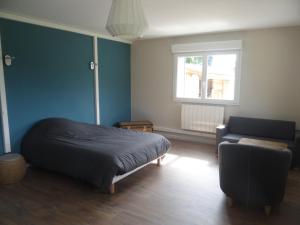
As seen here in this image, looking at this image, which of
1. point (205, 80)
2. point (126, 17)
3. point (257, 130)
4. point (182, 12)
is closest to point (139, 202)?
point (126, 17)

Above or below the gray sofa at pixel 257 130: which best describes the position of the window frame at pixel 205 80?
above

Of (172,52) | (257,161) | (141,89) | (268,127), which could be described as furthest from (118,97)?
(257,161)

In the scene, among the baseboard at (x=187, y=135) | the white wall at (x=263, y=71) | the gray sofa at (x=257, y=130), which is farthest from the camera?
the baseboard at (x=187, y=135)

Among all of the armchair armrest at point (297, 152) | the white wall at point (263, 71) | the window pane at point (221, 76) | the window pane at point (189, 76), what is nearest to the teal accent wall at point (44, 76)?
the white wall at point (263, 71)

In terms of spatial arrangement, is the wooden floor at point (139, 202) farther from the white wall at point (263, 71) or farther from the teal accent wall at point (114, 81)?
the teal accent wall at point (114, 81)

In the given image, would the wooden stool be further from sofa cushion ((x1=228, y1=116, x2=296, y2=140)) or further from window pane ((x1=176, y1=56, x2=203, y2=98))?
sofa cushion ((x1=228, y1=116, x2=296, y2=140))

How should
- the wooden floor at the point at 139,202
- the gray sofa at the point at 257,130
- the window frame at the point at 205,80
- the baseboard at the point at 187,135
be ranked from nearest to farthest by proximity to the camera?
1. the wooden floor at the point at 139,202
2. the gray sofa at the point at 257,130
3. the window frame at the point at 205,80
4. the baseboard at the point at 187,135

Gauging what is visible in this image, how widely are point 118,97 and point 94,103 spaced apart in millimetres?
805

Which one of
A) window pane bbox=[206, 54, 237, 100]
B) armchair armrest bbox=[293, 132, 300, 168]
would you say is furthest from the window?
armchair armrest bbox=[293, 132, 300, 168]

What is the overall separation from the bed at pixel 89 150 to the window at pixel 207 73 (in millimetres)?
1823

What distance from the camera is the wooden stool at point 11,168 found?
120 inches

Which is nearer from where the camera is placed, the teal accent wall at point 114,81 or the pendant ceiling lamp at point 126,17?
the pendant ceiling lamp at point 126,17

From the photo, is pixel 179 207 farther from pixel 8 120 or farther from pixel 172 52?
pixel 172 52

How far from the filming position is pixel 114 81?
541 cm
